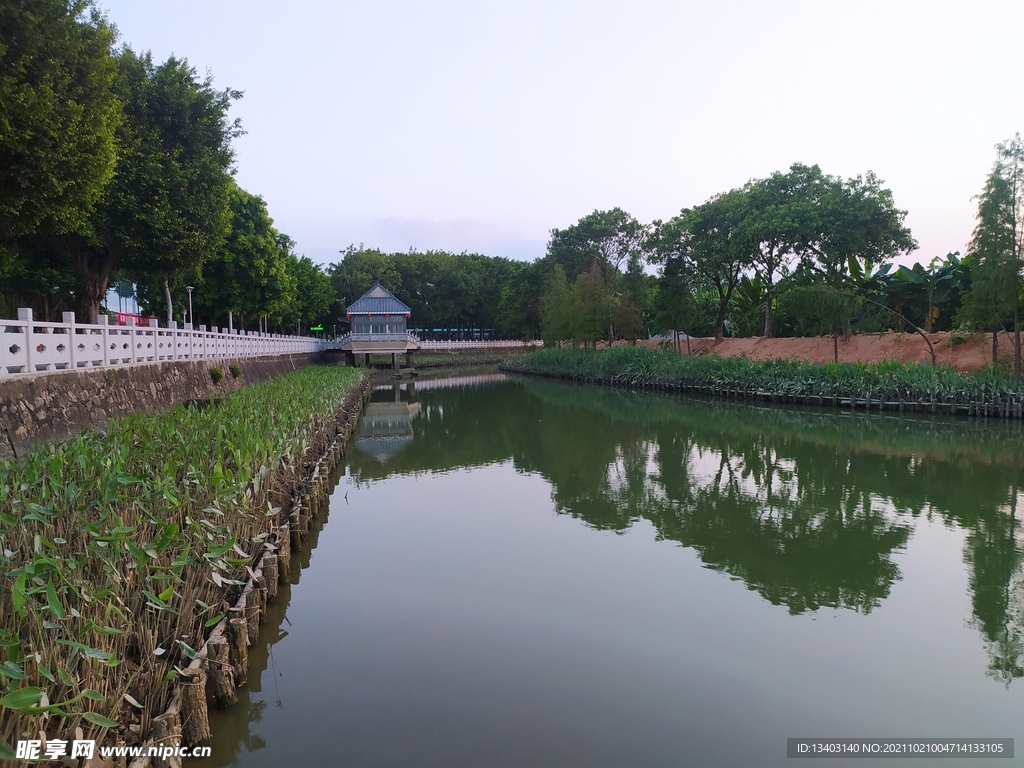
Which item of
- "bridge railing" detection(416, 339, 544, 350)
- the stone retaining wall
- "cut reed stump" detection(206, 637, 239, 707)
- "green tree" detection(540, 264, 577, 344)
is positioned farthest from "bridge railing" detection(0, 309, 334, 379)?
"bridge railing" detection(416, 339, 544, 350)

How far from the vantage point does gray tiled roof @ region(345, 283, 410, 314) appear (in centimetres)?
4494

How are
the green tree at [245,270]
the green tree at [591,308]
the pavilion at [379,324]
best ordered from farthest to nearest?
the pavilion at [379,324] → the green tree at [591,308] → the green tree at [245,270]

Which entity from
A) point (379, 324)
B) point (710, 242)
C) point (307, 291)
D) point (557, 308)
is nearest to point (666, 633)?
point (710, 242)

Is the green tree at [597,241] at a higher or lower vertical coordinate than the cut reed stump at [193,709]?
higher

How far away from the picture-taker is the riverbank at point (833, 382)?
18.5 metres

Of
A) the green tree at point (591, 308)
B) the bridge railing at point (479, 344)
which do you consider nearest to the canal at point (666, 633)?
the green tree at point (591, 308)

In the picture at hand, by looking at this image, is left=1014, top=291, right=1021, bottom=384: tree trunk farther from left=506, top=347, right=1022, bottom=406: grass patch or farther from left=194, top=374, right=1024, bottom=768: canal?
left=194, top=374, right=1024, bottom=768: canal

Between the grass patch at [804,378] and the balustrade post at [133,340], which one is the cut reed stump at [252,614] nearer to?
the balustrade post at [133,340]

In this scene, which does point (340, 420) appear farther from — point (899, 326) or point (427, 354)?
point (427, 354)

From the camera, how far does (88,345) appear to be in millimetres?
10586

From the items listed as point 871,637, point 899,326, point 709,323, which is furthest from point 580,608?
→ point 709,323

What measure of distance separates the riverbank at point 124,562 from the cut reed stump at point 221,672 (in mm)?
134

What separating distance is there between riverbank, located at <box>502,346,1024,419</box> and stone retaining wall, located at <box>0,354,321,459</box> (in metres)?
17.8

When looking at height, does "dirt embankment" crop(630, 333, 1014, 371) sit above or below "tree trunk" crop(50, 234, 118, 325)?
below
